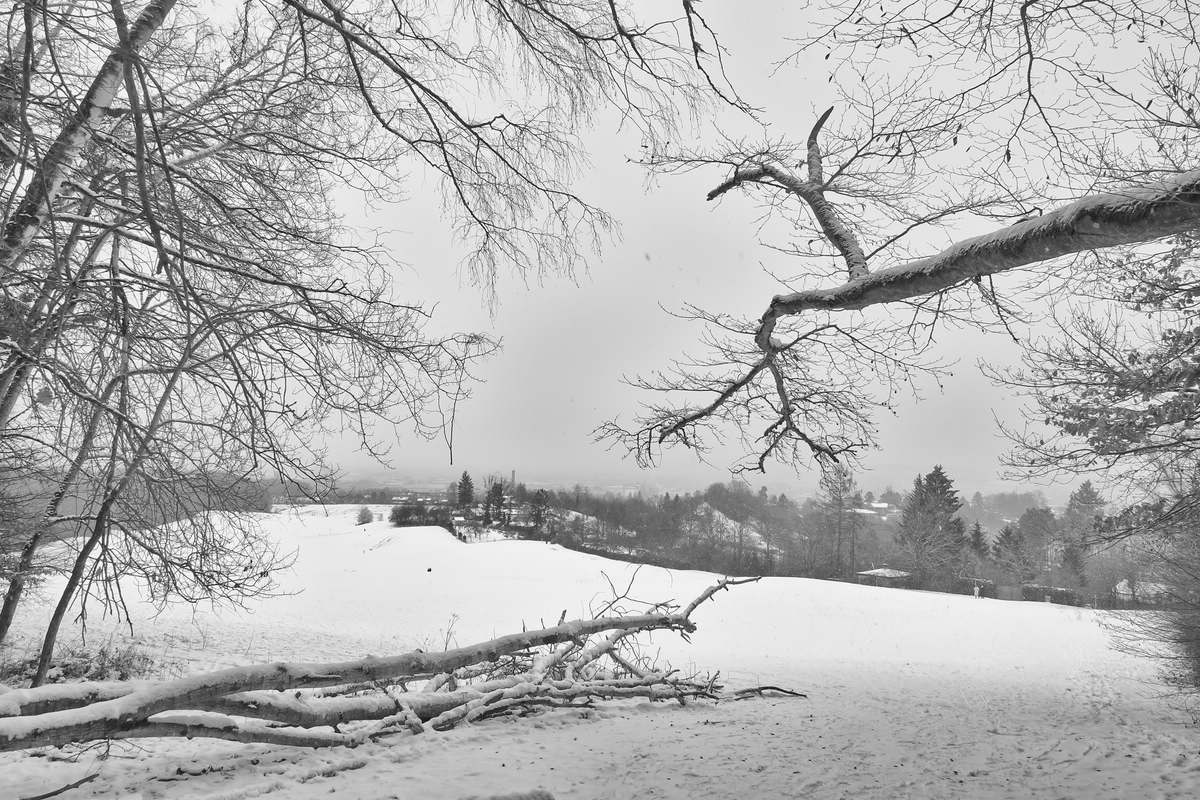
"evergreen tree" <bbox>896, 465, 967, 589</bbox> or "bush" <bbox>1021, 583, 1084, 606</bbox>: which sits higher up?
"evergreen tree" <bbox>896, 465, 967, 589</bbox>

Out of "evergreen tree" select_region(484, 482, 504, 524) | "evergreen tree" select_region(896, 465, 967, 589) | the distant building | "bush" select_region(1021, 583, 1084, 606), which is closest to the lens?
"bush" select_region(1021, 583, 1084, 606)

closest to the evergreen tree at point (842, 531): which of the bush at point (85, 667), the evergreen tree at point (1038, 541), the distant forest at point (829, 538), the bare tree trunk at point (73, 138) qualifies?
the distant forest at point (829, 538)

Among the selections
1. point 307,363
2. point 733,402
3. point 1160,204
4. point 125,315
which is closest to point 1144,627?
point 733,402

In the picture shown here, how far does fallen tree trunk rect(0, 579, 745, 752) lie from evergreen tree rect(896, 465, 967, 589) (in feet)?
163

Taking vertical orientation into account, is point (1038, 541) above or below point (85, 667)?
above

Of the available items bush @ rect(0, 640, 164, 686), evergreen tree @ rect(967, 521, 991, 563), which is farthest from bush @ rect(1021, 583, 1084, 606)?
bush @ rect(0, 640, 164, 686)

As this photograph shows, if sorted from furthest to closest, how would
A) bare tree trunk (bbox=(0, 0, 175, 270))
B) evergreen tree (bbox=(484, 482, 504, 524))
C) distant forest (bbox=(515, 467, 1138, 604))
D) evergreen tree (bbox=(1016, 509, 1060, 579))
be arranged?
evergreen tree (bbox=(484, 482, 504, 524)), evergreen tree (bbox=(1016, 509, 1060, 579)), distant forest (bbox=(515, 467, 1138, 604)), bare tree trunk (bbox=(0, 0, 175, 270))

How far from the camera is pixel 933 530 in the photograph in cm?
5041

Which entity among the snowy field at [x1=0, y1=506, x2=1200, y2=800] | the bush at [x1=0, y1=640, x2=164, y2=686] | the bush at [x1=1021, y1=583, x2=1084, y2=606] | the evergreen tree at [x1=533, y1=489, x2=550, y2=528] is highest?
the evergreen tree at [x1=533, y1=489, x2=550, y2=528]

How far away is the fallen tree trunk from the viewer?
A: 2963 millimetres

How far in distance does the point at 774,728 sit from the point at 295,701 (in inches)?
152

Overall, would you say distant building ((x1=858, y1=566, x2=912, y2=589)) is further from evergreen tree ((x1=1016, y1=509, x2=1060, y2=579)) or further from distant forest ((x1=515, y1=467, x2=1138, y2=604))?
evergreen tree ((x1=1016, y1=509, x2=1060, y2=579))

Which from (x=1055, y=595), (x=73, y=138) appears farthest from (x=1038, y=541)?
(x=73, y=138)

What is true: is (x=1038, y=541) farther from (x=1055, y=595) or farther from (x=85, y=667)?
(x=85, y=667)
